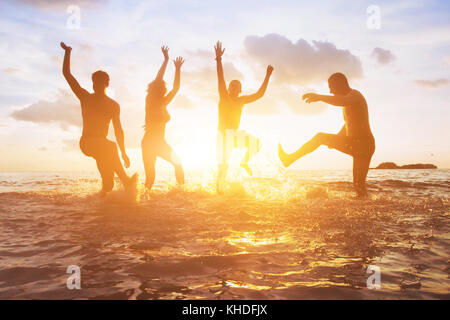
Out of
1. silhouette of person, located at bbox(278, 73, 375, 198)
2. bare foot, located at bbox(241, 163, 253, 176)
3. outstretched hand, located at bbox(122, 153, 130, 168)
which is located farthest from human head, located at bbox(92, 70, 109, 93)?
silhouette of person, located at bbox(278, 73, 375, 198)

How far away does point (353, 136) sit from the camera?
7.57 m

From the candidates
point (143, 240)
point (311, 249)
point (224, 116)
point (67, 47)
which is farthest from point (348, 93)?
point (67, 47)

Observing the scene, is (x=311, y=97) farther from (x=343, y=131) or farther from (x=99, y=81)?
(x=99, y=81)

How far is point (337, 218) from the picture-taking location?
536 centimetres

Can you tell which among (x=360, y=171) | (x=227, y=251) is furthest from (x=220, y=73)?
(x=227, y=251)

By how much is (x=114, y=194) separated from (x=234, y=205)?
2809 mm

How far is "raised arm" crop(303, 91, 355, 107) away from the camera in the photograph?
6.93 meters

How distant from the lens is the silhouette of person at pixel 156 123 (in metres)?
8.70

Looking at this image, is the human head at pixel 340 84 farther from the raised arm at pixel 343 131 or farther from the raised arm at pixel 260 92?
the raised arm at pixel 260 92

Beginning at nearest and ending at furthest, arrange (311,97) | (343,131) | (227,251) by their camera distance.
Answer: (227,251) → (311,97) → (343,131)

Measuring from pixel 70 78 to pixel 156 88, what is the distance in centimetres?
219

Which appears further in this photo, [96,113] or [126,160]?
[126,160]

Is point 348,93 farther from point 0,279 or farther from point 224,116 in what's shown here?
point 0,279

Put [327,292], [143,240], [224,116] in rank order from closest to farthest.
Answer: [327,292] → [143,240] → [224,116]
